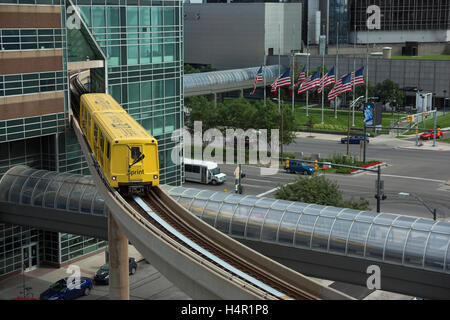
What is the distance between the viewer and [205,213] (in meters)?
37.8

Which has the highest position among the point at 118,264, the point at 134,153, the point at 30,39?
the point at 30,39

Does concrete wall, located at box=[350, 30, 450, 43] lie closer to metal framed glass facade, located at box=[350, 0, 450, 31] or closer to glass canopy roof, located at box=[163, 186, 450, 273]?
metal framed glass facade, located at box=[350, 0, 450, 31]

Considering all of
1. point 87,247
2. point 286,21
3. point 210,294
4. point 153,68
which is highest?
point 286,21

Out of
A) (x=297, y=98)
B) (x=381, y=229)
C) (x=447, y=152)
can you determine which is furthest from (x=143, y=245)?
(x=297, y=98)

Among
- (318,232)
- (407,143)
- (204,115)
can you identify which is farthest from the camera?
(407,143)

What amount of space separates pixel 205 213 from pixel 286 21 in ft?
332

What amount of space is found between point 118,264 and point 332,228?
1032 cm

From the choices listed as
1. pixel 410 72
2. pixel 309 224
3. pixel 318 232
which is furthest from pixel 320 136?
pixel 318 232

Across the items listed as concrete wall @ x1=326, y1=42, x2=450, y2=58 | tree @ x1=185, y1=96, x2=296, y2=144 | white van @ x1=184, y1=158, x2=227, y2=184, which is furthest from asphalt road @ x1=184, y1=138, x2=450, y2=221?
concrete wall @ x1=326, y1=42, x2=450, y2=58

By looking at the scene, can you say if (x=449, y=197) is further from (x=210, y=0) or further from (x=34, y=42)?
(x=210, y=0)

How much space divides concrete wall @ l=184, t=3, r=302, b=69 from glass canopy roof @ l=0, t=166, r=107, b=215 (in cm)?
8859

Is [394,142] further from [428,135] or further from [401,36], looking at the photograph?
[401,36]

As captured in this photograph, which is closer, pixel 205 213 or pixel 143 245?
pixel 143 245

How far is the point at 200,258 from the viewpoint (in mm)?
26438
